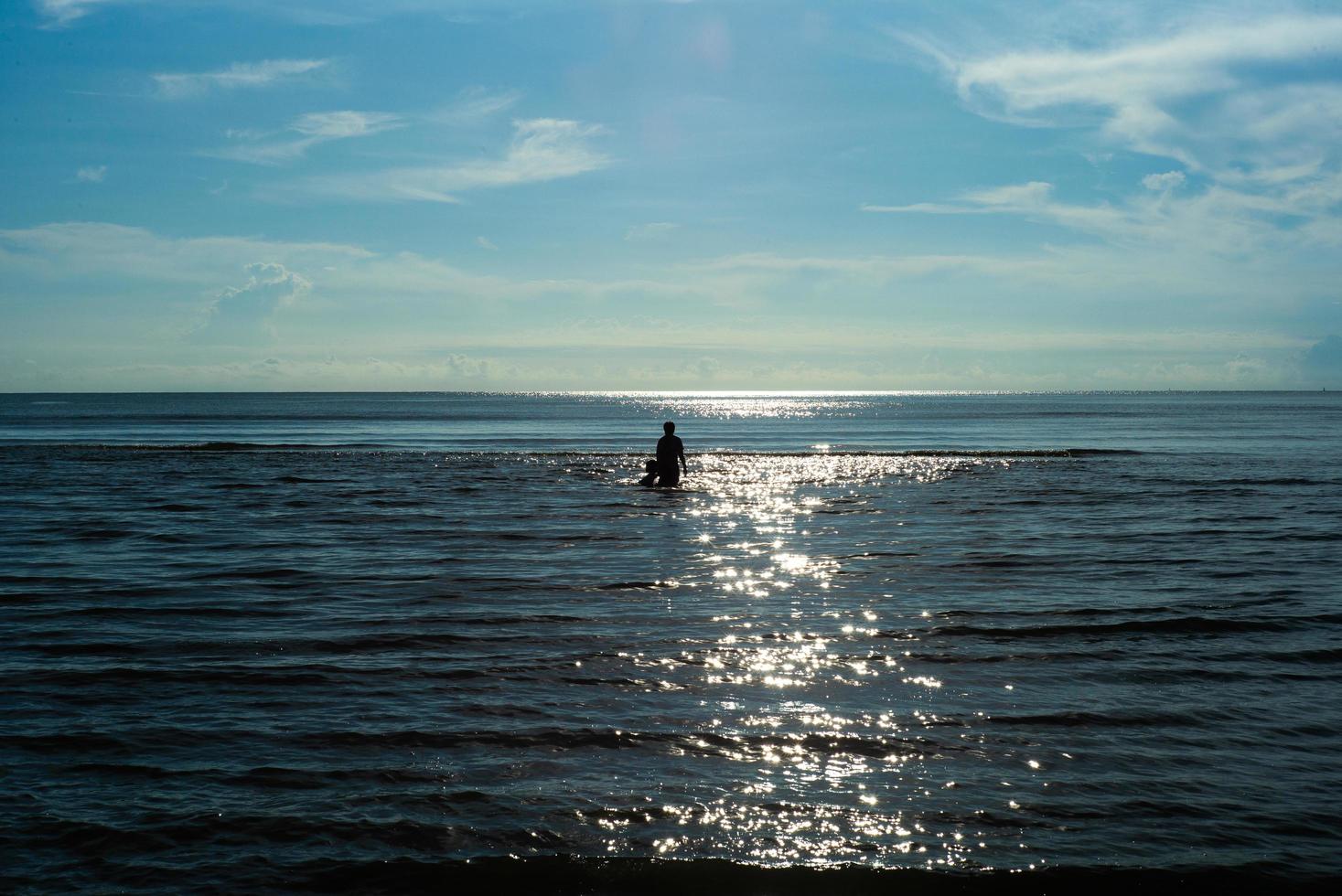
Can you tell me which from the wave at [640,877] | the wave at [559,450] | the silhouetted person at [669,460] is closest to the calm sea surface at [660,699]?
the wave at [640,877]

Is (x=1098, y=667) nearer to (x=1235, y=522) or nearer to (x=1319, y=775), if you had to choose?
(x=1319, y=775)

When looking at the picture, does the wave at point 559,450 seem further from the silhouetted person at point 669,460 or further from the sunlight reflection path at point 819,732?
the sunlight reflection path at point 819,732

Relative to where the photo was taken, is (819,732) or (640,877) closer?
(640,877)

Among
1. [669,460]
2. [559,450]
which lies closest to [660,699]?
[669,460]

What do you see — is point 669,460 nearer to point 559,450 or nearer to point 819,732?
point 559,450

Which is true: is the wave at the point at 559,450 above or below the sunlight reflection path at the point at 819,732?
above

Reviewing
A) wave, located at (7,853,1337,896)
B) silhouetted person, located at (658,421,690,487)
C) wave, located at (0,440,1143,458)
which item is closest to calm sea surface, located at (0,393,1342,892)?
wave, located at (7,853,1337,896)

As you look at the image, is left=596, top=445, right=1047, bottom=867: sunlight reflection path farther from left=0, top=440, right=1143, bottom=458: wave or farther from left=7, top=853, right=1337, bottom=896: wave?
left=0, top=440, right=1143, bottom=458: wave

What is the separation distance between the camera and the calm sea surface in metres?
6.33

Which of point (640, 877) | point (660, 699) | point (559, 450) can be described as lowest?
point (640, 877)

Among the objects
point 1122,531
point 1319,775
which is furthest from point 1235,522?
point 1319,775

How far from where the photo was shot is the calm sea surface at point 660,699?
6.33 metres

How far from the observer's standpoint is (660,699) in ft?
29.8

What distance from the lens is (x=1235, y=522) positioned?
2222 centimetres
